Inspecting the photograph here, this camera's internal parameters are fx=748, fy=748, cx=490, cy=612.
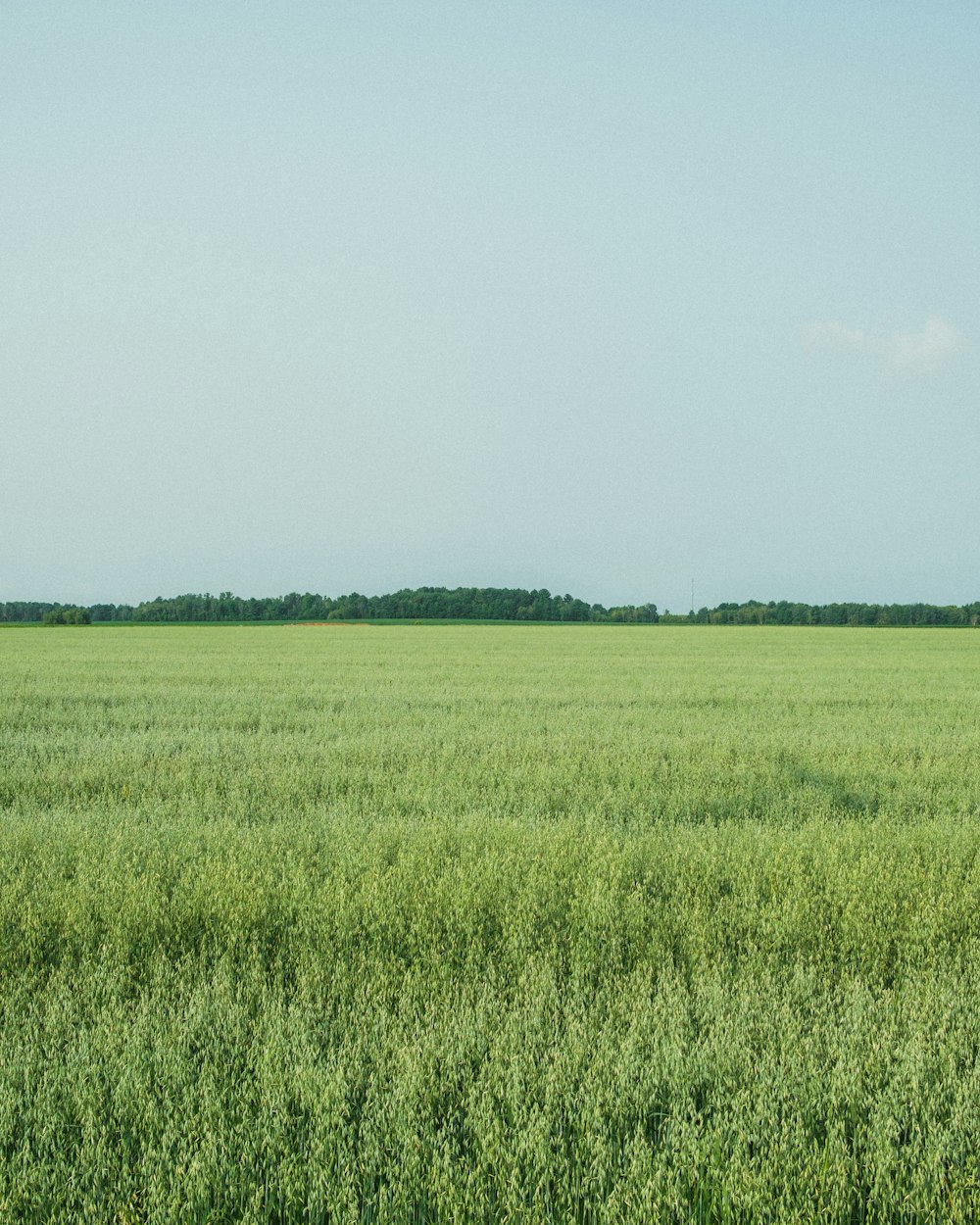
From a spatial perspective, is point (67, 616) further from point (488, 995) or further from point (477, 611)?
point (488, 995)

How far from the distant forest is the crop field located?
10535 centimetres

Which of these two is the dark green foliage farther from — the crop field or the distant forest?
the crop field

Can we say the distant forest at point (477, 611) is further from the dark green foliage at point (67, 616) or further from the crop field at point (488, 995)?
the crop field at point (488, 995)

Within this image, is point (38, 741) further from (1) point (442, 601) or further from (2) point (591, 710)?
(1) point (442, 601)

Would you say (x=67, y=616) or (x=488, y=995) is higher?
(x=67, y=616)

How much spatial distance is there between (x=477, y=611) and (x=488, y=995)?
116466mm

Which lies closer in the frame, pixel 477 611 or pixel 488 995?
pixel 488 995

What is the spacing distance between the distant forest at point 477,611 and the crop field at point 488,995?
346ft

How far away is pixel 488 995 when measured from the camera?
10.9 ft

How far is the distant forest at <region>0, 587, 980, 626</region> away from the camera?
111 m

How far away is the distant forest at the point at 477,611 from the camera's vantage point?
11069 centimetres

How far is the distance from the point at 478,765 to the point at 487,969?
458 cm

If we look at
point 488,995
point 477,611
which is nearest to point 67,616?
point 477,611

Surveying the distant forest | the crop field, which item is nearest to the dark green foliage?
the distant forest
